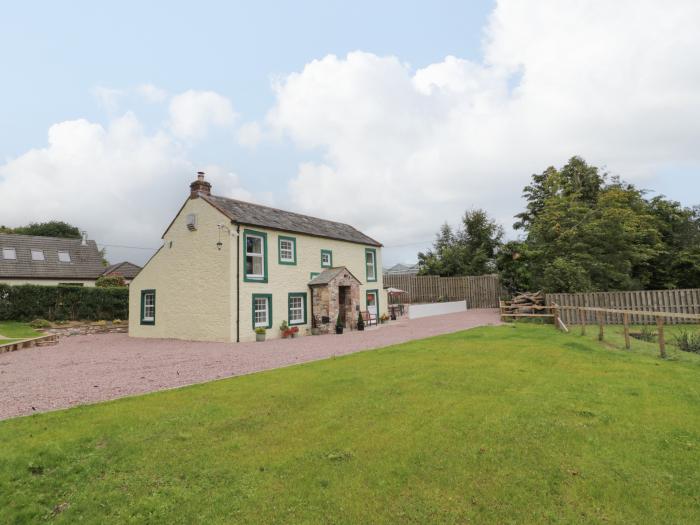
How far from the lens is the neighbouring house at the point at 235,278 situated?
17.5 metres

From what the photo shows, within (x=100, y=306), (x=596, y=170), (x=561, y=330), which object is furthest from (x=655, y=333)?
(x=100, y=306)

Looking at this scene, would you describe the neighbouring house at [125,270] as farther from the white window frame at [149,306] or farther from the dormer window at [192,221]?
the dormer window at [192,221]

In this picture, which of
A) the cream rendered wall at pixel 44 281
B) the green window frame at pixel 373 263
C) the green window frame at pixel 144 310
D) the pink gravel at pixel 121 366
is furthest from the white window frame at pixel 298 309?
the cream rendered wall at pixel 44 281

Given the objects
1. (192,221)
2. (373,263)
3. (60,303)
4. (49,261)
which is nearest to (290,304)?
(192,221)

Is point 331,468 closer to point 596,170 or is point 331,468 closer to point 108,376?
point 108,376

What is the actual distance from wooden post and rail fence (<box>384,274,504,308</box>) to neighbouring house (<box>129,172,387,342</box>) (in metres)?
13.8

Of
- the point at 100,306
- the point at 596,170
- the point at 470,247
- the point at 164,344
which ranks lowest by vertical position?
the point at 164,344

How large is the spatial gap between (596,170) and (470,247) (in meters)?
12.1

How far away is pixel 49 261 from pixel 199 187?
2353cm

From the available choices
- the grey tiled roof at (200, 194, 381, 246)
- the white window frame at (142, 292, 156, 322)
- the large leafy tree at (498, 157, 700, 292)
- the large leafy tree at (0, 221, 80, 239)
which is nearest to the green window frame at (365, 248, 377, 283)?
the grey tiled roof at (200, 194, 381, 246)

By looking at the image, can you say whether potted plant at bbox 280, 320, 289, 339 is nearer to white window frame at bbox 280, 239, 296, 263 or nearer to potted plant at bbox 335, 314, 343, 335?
potted plant at bbox 335, 314, 343, 335

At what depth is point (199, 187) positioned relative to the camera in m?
19.3

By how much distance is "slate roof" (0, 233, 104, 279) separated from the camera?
102ft

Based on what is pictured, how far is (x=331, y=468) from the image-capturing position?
13.3 ft
